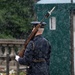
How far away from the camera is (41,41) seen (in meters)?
7.69

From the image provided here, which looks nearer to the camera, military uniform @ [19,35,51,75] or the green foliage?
military uniform @ [19,35,51,75]

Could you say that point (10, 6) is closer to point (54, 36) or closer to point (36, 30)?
point (54, 36)

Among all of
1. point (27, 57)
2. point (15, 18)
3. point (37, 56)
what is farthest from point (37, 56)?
point (15, 18)

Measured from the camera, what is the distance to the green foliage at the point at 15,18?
21366mm

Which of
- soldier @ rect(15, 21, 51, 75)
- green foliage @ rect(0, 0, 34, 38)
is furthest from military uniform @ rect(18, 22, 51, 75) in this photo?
green foliage @ rect(0, 0, 34, 38)

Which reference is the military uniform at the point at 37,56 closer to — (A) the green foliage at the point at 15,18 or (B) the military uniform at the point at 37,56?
(B) the military uniform at the point at 37,56

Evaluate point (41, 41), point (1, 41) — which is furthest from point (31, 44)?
point (1, 41)

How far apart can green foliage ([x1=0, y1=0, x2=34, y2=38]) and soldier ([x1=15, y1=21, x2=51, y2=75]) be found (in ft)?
41.9

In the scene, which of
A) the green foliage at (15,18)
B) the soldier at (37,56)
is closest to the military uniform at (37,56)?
Answer: the soldier at (37,56)

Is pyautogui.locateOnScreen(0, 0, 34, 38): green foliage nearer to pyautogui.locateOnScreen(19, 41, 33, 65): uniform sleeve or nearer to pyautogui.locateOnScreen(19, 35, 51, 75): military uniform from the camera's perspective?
pyautogui.locateOnScreen(19, 35, 51, 75): military uniform

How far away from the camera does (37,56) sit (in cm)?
769

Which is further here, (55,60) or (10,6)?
(10,6)

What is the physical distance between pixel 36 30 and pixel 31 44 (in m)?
0.26

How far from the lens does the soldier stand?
7621 mm
